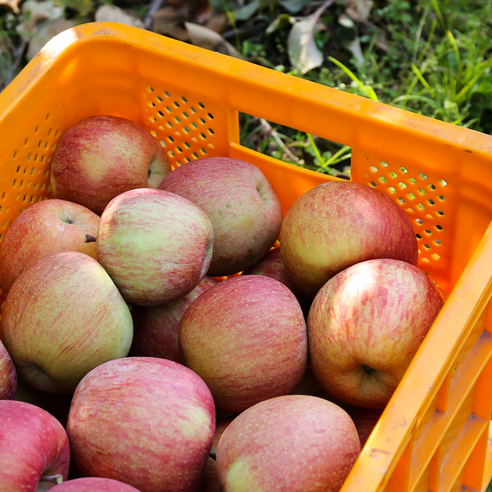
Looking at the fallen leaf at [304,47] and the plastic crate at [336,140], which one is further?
the fallen leaf at [304,47]

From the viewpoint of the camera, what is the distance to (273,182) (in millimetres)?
1855

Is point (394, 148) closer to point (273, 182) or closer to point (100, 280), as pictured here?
point (273, 182)

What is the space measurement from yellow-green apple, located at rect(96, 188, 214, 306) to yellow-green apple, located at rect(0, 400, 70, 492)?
358mm

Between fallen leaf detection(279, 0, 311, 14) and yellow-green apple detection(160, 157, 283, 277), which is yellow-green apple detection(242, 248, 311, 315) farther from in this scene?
fallen leaf detection(279, 0, 311, 14)

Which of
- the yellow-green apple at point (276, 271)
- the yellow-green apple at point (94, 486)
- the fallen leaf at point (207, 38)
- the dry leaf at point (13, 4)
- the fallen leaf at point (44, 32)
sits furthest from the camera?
the dry leaf at point (13, 4)

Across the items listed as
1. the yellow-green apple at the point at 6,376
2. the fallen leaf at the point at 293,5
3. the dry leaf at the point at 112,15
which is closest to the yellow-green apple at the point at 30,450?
the yellow-green apple at the point at 6,376

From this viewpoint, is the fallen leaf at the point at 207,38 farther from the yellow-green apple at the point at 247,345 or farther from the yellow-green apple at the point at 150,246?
the yellow-green apple at the point at 247,345

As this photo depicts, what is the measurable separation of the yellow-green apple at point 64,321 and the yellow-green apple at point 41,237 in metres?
0.14

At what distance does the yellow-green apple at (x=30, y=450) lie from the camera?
1051 mm

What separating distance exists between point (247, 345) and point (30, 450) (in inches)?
18.6

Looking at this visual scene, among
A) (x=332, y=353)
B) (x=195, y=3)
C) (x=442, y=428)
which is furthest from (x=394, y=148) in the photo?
(x=195, y=3)

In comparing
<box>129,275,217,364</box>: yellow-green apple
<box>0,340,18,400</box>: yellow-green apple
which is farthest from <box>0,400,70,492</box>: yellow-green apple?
<box>129,275,217,364</box>: yellow-green apple

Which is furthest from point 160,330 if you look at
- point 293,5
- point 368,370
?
point 293,5

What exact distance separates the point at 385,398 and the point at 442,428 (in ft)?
0.48
